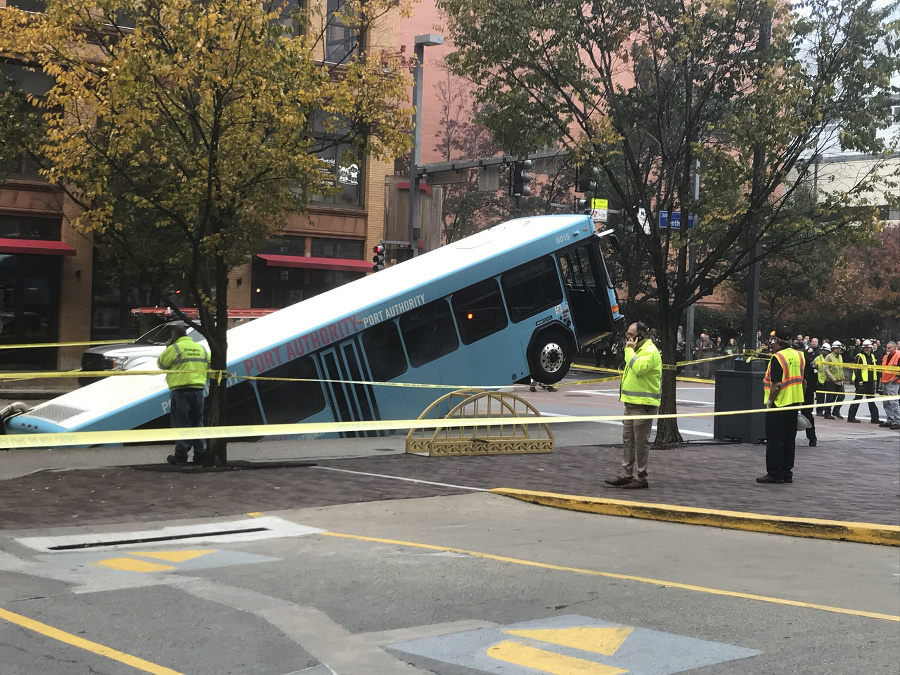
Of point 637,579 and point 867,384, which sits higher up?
point 867,384

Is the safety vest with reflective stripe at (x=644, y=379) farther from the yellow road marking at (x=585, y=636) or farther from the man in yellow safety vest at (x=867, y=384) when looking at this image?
the man in yellow safety vest at (x=867, y=384)

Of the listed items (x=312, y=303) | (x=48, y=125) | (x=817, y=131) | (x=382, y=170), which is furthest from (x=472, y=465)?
(x=382, y=170)

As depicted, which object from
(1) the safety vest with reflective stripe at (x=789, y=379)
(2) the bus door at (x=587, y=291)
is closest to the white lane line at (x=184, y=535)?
(1) the safety vest with reflective stripe at (x=789, y=379)

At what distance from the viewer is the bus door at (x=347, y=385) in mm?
17125

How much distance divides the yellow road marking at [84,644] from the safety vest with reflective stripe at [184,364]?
7.43 metres

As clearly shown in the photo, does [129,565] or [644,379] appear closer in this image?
[129,565]

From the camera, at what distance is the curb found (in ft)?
31.2

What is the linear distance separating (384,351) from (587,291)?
4942mm

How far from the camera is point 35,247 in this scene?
3062 cm

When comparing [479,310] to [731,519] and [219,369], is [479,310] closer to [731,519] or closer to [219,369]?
[219,369]

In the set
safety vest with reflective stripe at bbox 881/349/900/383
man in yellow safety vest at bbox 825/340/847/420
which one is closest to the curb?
safety vest with reflective stripe at bbox 881/349/900/383

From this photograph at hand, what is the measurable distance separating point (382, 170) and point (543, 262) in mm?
18972

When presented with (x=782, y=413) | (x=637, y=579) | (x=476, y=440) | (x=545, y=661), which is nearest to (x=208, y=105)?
(x=476, y=440)

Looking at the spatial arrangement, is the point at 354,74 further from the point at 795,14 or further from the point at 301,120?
the point at 795,14
